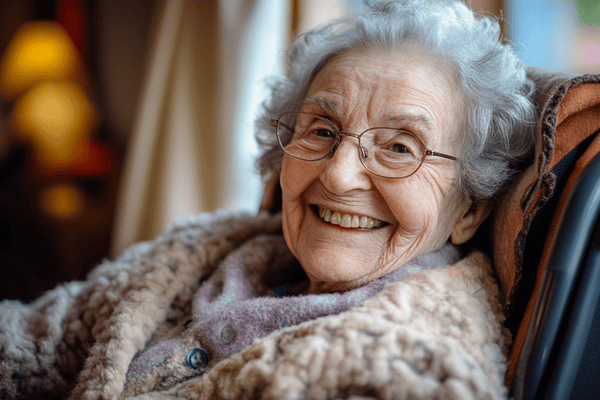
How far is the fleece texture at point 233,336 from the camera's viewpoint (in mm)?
686

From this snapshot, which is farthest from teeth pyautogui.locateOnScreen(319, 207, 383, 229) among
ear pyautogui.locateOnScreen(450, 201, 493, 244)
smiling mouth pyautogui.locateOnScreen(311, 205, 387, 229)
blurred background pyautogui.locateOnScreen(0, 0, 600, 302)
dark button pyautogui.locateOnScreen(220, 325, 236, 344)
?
blurred background pyautogui.locateOnScreen(0, 0, 600, 302)

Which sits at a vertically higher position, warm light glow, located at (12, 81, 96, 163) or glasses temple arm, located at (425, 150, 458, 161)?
glasses temple arm, located at (425, 150, 458, 161)

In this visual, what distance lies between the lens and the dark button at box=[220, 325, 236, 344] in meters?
1.02

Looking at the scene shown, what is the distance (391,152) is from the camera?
1062 millimetres

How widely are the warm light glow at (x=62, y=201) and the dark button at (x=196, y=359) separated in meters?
2.67

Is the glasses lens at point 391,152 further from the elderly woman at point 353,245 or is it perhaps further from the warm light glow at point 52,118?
the warm light glow at point 52,118

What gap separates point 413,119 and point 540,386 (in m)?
0.63

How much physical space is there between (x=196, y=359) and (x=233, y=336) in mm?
109

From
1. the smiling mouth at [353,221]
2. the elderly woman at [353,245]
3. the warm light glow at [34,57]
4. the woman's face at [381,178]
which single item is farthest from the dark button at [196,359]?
the warm light glow at [34,57]

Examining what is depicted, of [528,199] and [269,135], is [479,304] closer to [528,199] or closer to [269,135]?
[528,199]

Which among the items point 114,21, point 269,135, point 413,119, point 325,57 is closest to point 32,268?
point 114,21

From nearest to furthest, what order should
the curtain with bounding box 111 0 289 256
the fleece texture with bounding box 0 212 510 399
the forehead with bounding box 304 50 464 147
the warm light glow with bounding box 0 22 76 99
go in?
the fleece texture with bounding box 0 212 510 399 < the forehead with bounding box 304 50 464 147 < the curtain with bounding box 111 0 289 256 < the warm light glow with bounding box 0 22 76 99

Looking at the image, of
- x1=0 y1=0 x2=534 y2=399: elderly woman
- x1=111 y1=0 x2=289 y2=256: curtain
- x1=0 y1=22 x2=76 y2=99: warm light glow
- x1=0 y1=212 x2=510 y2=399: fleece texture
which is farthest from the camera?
x1=0 y1=22 x2=76 y2=99: warm light glow

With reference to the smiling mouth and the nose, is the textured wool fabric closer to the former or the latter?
the smiling mouth
